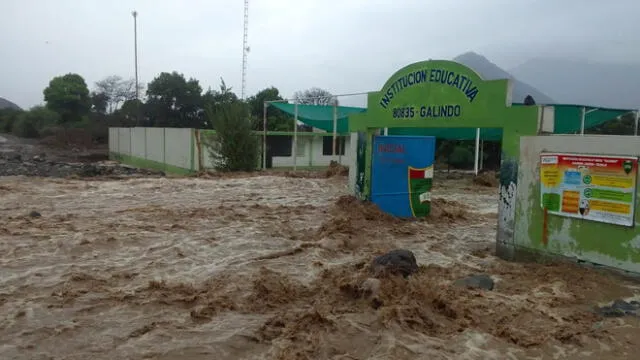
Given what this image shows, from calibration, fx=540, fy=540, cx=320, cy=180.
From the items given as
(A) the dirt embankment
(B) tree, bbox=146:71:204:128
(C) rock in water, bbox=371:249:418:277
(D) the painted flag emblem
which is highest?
(B) tree, bbox=146:71:204:128

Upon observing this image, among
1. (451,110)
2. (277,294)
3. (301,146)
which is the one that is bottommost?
(277,294)

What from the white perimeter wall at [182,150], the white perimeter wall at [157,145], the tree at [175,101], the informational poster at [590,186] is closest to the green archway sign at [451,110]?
the informational poster at [590,186]

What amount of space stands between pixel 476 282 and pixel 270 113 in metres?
36.7

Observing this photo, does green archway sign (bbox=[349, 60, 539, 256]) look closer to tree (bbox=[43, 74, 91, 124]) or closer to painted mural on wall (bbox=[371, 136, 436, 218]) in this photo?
painted mural on wall (bbox=[371, 136, 436, 218])

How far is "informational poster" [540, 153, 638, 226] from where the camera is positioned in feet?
22.4

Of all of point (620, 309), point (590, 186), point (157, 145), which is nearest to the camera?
point (620, 309)

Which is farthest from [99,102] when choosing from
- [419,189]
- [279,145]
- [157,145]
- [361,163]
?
[419,189]

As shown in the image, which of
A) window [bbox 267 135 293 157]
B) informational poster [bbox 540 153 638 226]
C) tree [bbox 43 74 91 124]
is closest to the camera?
informational poster [bbox 540 153 638 226]

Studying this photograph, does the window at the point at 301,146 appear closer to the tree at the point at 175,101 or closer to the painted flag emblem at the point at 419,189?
the painted flag emblem at the point at 419,189

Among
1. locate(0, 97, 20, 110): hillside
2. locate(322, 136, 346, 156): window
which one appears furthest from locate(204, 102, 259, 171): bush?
locate(0, 97, 20, 110): hillside

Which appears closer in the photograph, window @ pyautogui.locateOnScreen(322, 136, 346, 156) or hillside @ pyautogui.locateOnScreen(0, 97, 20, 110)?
window @ pyautogui.locateOnScreen(322, 136, 346, 156)

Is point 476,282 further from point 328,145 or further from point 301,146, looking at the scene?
point 328,145

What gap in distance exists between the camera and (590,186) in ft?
23.7

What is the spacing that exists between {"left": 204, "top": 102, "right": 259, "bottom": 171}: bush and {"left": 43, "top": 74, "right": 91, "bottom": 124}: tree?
1640 inches
